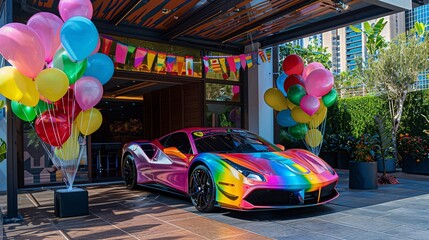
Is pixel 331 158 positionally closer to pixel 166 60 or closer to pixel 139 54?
pixel 166 60

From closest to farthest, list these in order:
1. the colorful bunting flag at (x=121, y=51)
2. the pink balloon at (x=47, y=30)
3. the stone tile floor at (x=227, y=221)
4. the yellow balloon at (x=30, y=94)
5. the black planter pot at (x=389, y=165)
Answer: the stone tile floor at (x=227, y=221) < the yellow balloon at (x=30, y=94) < the pink balloon at (x=47, y=30) < the colorful bunting flag at (x=121, y=51) < the black planter pot at (x=389, y=165)

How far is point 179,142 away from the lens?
19.7ft

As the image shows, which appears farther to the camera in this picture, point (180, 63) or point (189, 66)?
point (189, 66)

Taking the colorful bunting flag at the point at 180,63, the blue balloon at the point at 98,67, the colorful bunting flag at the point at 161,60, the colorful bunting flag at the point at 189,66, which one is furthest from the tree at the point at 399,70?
the blue balloon at the point at 98,67

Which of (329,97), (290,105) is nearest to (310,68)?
(329,97)

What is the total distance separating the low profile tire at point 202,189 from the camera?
479cm

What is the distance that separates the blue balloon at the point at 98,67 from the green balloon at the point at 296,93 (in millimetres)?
3682

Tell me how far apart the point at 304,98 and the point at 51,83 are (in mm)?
4458

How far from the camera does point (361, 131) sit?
452 inches

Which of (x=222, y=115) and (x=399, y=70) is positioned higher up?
(x=399, y=70)

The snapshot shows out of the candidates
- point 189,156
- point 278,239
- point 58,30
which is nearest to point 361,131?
point 189,156

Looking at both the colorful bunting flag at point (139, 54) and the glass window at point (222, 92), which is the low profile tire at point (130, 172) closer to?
the colorful bunting flag at point (139, 54)

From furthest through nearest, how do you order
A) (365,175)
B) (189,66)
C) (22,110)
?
(189,66) → (365,175) → (22,110)

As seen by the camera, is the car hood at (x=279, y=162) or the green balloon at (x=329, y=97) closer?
the car hood at (x=279, y=162)
